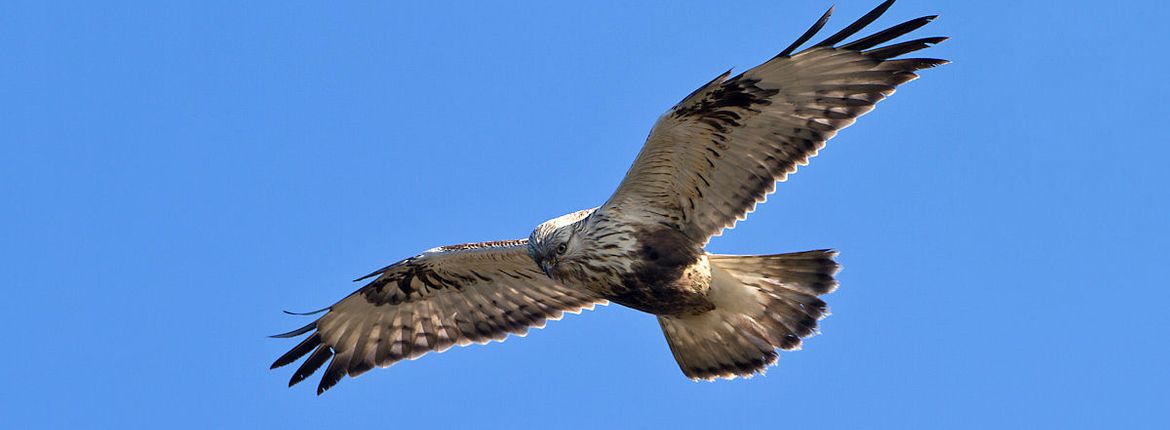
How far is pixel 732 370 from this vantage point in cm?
1005

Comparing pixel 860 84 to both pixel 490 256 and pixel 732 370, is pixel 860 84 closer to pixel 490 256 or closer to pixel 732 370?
pixel 732 370

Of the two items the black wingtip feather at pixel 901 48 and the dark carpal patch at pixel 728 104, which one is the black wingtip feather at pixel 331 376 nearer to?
the dark carpal patch at pixel 728 104

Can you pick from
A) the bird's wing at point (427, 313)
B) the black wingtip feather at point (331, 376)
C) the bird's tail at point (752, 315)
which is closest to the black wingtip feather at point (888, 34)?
the bird's tail at point (752, 315)

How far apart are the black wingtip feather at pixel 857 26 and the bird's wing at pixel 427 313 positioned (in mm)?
2802

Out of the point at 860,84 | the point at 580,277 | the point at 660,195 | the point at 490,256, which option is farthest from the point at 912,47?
the point at 490,256

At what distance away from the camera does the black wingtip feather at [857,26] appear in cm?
856

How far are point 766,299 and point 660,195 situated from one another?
0.99m

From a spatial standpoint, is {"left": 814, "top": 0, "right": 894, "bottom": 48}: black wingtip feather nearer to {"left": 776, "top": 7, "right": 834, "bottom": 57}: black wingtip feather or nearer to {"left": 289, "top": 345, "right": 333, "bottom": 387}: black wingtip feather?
{"left": 776, "top": 7, "right": 834, "bottom": 57}: black wingtip feather

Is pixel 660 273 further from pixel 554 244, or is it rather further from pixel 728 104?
pixel 728 104

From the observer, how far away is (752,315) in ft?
32.2

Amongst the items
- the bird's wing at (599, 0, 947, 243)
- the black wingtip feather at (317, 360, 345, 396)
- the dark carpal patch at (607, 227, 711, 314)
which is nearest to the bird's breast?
the dark carpal patch at (607, 227, 711, 314)

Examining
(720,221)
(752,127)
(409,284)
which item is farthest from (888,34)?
(409,284)

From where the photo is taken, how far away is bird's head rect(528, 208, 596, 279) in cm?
939

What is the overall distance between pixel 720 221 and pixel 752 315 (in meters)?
0.71
